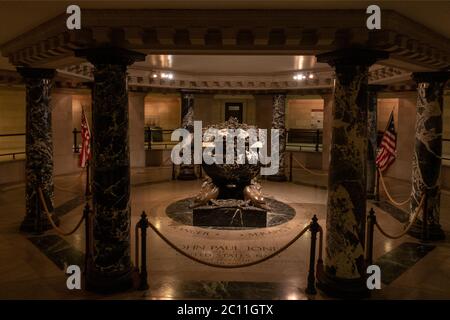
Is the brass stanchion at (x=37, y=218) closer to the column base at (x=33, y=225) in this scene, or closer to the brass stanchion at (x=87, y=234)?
the column base at (x=33, y=225)

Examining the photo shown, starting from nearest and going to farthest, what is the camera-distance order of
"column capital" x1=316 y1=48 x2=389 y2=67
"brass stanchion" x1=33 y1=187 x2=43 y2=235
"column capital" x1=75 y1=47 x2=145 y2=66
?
"column capital" x1=316 y1=48 x2=389 y2=67
"column capital" x1=75 y1=47 x2=145 y2=66
"brass stanchion" x1=33 y1=187 x2=43 y2=235

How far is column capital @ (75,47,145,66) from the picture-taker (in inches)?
203

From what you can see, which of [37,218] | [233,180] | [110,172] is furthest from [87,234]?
[233,180]

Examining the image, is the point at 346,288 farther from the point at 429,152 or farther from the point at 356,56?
the point at 429,152

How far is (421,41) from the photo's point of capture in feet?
17.8

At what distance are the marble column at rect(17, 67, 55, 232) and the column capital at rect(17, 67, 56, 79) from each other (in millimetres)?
44

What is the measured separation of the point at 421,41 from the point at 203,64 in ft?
22.2

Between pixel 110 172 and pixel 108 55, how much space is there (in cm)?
152

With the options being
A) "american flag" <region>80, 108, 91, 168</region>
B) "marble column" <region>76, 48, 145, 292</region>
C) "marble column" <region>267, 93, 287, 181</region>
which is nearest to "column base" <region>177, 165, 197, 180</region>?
"marble column" <region>267, 93, 287, 181</region>

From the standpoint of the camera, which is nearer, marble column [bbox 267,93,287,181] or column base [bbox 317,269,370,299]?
column base [bbox 317,269,370,299]

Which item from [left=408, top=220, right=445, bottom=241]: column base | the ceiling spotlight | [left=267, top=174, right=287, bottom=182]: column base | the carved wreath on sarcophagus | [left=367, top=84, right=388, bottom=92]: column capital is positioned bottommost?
[left=408, top=220, right=445, bottom=241]: column base

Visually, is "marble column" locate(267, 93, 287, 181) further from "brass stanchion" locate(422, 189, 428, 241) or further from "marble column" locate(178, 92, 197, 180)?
"brass stanchion" locate(422, 189, 428, 241)

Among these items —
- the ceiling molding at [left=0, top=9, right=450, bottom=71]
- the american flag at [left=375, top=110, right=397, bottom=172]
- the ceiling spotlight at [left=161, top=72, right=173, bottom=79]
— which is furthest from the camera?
the ceiling spotlight at [left=161, top=72, right=173, bottom=79]

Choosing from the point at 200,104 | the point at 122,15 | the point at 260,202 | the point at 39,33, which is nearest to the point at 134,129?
the point at 200,104
